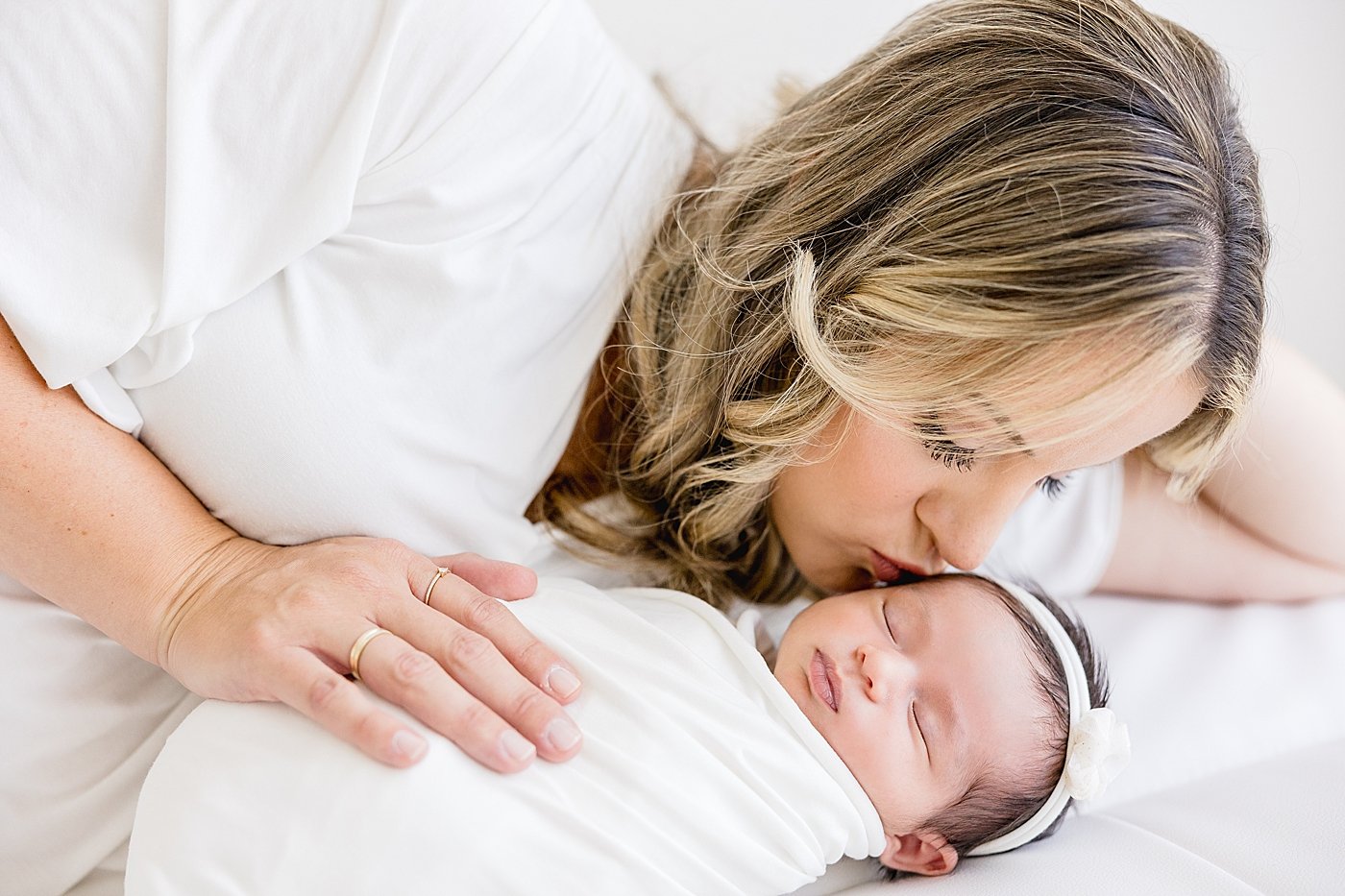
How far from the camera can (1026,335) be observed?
3.27 feet

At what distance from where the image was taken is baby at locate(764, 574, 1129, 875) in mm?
1183

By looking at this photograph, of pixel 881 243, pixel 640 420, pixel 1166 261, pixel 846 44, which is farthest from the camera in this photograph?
pixel 846 44

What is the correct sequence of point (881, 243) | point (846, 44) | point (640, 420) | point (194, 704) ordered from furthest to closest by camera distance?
point (846, 44) → point (640, 420) → point (194, 704) → point (881, 243)

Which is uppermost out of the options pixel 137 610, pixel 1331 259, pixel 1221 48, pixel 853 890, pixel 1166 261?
pixel 137 610

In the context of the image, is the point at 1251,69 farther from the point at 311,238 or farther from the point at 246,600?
the point at 246,600

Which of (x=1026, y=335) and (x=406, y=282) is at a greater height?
(x=406, y=282)

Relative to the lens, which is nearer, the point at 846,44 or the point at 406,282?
the point at 406,282

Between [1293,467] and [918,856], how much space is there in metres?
0.92

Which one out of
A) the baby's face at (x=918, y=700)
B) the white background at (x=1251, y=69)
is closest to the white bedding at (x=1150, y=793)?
the baby's face at (x=918, y=700)

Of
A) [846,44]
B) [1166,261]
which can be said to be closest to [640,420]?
[1166,261]

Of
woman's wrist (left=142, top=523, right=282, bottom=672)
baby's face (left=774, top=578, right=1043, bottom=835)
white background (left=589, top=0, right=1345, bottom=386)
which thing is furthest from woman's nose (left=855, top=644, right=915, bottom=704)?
white background (left=589, top=0, right=1345, bottom=386)

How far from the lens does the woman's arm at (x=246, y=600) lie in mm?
995

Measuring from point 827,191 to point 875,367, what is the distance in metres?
0.22

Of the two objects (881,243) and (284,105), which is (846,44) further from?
(284,105)
